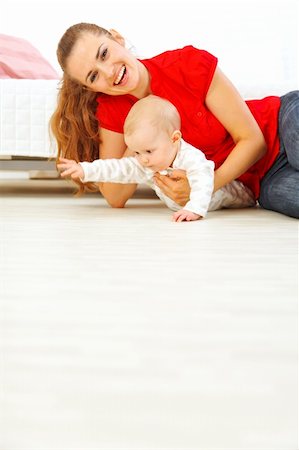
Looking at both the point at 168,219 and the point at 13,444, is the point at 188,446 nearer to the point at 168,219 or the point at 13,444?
the point at 13,444

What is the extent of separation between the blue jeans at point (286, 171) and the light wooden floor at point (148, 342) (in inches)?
17.9

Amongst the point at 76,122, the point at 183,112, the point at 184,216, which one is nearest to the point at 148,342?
the point at 184,216

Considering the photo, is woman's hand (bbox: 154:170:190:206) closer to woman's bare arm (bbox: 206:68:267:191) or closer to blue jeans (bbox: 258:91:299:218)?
woman's bare arm (bbox: 206:68:267:191)

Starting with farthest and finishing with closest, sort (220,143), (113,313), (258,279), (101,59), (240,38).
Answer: (240,38) → (220,143) → (101,59) → (258,279) → (113,313)

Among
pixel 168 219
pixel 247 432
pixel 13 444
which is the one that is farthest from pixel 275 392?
pixel 168 219

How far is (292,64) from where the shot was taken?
436 cm

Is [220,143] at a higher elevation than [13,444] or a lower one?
lower

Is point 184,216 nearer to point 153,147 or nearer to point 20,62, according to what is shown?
point 153,147

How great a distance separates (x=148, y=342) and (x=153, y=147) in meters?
1.25

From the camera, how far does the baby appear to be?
2027 millimetres

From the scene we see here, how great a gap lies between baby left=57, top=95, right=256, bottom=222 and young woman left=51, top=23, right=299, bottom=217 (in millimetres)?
53

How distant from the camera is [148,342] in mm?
866

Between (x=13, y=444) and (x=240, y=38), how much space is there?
399 centimetres

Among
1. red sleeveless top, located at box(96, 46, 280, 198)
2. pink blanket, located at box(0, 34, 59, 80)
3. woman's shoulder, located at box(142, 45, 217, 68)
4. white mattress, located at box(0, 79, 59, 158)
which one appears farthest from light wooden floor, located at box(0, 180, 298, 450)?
pink blanket, located at box(0, 34, 59, 80)
